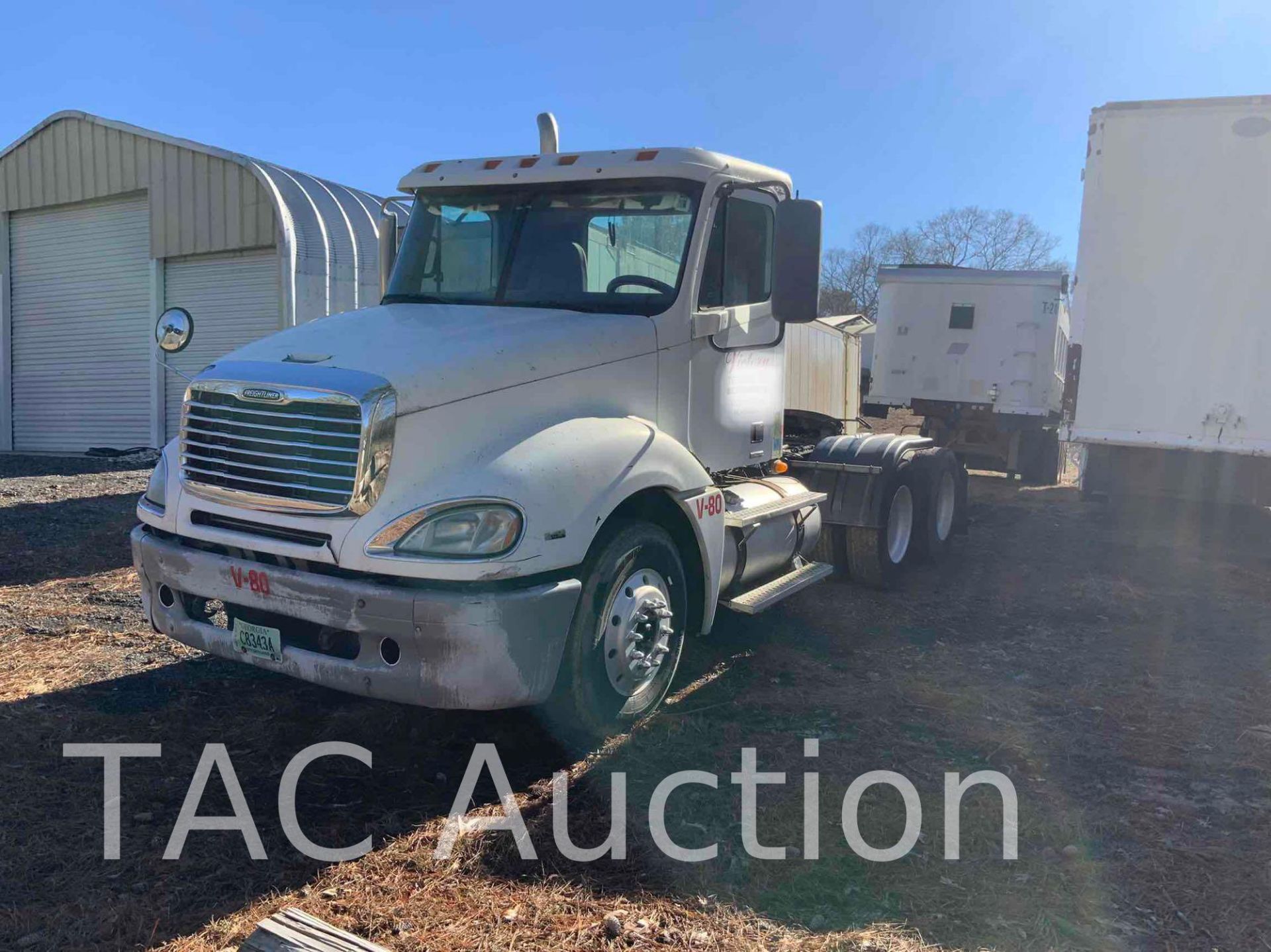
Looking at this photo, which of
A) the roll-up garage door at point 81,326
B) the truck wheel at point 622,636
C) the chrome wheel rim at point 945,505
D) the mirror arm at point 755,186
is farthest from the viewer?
the roll-up garage door at point 81,326

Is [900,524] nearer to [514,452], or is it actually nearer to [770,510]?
[770,510]

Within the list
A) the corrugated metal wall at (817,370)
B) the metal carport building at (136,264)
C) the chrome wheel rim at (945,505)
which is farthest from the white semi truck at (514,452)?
the metal carport building at (136,264)

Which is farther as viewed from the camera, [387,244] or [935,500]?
[935,500]

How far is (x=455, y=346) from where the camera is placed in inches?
163

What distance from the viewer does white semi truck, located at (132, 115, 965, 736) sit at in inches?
143

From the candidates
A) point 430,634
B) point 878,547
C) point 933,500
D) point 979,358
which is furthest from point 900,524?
point 979,358

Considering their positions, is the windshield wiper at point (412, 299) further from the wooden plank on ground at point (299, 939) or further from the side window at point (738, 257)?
the wooden plank on ground at point (299, 939)

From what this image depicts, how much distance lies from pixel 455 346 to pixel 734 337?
182 cm

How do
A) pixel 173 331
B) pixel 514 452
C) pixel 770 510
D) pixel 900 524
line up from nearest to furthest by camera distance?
pixel 514 452 → pixel 173 331 → pixel 770 510 → pixel 900 524

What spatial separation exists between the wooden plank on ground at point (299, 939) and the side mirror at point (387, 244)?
4.09m

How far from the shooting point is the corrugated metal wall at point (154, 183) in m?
14.0

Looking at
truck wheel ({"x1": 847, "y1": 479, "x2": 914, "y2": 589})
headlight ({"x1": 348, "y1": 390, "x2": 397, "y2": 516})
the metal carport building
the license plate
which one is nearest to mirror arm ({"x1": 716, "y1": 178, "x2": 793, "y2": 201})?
headlight ({"x1": 348, "y1": 390, "x2": 397, "y2": 516})

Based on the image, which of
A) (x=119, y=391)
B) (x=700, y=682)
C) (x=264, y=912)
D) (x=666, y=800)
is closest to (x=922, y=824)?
(x=666, y=800)

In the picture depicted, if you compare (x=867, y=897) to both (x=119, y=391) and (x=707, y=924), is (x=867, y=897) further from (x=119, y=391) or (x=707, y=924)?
(x=119, y=391)
